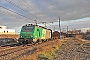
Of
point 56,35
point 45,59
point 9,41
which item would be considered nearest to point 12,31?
point 56,35

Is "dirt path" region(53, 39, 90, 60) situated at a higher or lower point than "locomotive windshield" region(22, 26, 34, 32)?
lower

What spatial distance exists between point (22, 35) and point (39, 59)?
46.1 ft

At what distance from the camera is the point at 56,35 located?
262 ft

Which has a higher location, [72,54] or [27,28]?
[27,28]

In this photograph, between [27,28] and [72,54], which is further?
[27,28]

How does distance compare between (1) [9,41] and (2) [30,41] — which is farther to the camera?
(1) [9,41]

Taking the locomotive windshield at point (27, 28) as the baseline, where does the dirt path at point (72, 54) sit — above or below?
below

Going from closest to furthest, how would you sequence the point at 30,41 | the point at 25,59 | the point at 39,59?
the point at 25,59, the point at 39,59, the point at 30,41

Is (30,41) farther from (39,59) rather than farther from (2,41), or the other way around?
(39,59)

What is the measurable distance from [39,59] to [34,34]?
13667 mm

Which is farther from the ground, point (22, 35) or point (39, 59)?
point (22, 35)

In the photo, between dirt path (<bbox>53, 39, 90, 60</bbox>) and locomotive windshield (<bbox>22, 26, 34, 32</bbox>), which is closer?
dirt path (<bbox>53, 39, 90, 60</bbox>)

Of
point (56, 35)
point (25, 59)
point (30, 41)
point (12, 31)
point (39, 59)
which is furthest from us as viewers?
point (12, 31)

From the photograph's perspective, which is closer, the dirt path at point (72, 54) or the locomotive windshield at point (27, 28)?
the dirt path at point (72, 54)
